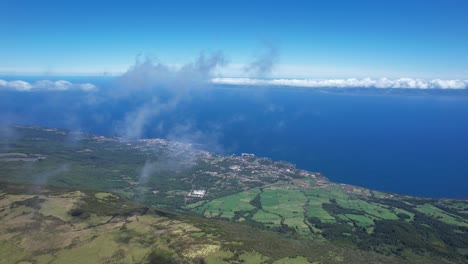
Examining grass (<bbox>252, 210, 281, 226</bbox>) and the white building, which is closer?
grass (<bbox>252, 210, 281, 226</bbox>)

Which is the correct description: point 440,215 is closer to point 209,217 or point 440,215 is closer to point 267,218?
point 267,218

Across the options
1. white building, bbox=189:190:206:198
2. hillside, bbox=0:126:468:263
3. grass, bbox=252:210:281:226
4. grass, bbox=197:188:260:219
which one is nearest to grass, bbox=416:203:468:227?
hillside, bbox=0:126:468:263

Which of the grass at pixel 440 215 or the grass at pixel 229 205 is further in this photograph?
the grass at pixel 229 205

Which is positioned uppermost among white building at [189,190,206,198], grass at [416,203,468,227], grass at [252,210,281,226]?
grass at [416,203,468,227]

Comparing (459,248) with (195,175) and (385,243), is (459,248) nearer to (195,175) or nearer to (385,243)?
(385,243)

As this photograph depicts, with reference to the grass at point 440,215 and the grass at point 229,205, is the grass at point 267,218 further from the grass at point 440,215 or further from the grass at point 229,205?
the grass at point 440,215

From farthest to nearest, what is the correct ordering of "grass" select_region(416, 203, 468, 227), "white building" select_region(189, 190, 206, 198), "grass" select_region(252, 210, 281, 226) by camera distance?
"white building" select_region(189, 190, 206, 198), "grass" select_region(416, 203, 468, 227), "grass" select_region(252, 210, 281, 226)

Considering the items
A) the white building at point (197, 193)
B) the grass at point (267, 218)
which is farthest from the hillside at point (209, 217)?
the grass at point (267, 218)

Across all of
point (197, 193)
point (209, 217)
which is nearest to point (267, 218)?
point (209, 217)

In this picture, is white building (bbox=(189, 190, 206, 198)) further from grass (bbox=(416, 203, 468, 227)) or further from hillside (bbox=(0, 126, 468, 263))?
grass (bbox=(416, 203, 468, 227))
